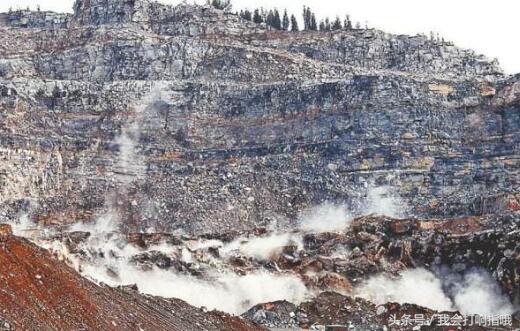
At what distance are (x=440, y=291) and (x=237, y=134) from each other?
81.5 feet

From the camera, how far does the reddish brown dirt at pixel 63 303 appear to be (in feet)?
77.0

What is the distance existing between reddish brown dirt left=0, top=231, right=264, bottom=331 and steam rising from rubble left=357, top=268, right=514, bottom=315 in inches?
531

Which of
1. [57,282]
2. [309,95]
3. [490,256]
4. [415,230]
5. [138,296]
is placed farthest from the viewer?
[309,95]

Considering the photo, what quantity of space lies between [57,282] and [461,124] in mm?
40877

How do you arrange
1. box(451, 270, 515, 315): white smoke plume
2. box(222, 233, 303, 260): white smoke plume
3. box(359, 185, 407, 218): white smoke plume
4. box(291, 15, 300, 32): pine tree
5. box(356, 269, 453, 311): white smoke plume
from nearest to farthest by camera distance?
box(451, 270, 515, 315): white smoke plume, box(356, 269, 453, 311): white smoke plume, box(222, 233, 303, 260): white smoke plume, box(359, 185, 407, 218): white smoke plume, box(291, 15, 300, 32): pine tree

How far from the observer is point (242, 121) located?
6512 centimetres

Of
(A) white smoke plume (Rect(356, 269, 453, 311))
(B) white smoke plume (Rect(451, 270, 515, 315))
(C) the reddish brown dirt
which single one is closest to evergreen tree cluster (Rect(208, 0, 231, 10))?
(A) white smoke plume (Rect(356, 269, 453, 311))

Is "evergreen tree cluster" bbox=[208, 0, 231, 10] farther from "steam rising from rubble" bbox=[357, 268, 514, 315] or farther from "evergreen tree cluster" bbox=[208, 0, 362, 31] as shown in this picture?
"steam rising from rubble" bbox=[357, 268, 514, 315]

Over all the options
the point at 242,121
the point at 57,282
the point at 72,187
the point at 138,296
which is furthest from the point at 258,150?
the point at 57,282

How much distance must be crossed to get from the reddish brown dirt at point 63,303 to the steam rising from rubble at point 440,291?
13490 millimetres

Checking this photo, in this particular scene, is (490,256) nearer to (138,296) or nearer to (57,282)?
(138,296)

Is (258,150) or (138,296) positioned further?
(258,150)

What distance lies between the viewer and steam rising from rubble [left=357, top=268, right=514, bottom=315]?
39688 mm

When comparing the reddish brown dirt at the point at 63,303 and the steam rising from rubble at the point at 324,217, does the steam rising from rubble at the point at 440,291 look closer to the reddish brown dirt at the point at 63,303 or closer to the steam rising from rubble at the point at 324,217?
the steam rising from rubble at the point at 324,217
